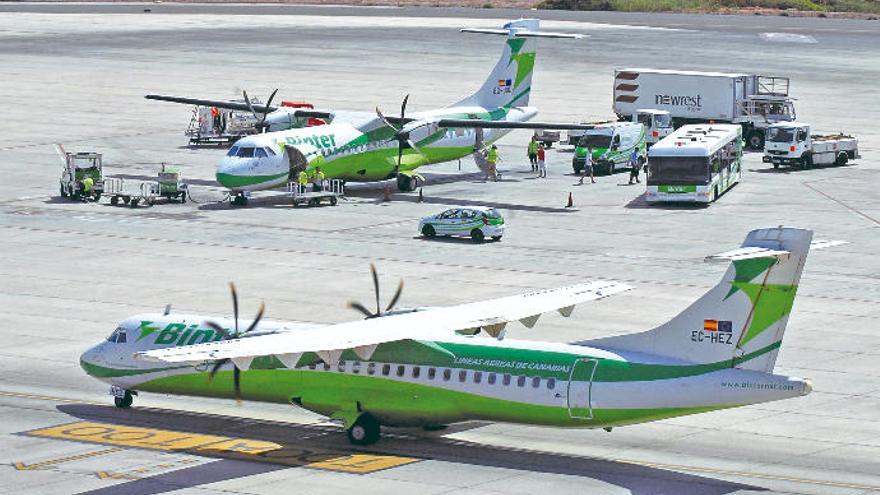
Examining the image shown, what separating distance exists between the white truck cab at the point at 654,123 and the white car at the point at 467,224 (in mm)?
30959

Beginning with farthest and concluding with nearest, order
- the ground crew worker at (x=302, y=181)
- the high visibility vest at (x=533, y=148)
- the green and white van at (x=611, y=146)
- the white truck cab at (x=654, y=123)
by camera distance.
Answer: the white truck cab at (x=654, y=123) → the green and white van at (x=611, y=146) → the high visibility vest at (x=533, y=148) → the ground crew worker at (x=302, y=181)

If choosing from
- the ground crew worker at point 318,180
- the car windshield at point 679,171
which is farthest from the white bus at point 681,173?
the ground crew worker at point 318,180

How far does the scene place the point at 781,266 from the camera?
41031 mm

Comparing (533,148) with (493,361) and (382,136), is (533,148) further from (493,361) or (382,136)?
(493,361)

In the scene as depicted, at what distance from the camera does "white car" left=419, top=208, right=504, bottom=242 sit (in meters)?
75.4

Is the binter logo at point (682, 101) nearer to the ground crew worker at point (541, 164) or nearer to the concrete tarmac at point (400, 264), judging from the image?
the concrete tarmac at point (400, 264)

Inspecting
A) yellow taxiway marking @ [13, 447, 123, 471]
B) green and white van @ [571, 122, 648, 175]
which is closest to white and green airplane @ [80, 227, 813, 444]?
yellow taxiway marking @ [13, 447, 123, 471]

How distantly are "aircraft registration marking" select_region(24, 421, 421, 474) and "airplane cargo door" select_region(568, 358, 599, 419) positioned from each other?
4.42m

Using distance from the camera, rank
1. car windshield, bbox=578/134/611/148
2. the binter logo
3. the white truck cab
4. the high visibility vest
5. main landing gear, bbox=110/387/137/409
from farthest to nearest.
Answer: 1. the binter logo
2. the white truck cab
3. car windshield, bbox=578/134/611/148
4. the high visibility vest
5. main landing gear, bbox=110/387/137/409

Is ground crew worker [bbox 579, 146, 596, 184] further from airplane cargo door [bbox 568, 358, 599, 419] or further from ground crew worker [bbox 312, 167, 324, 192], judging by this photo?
airplane cargo door [bbox 568, 358, 599, 419]

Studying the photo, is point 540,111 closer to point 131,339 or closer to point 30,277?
point 30,277

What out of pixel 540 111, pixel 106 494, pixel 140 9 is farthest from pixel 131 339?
pixel 140 9

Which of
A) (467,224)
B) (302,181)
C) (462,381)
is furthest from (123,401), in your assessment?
(302,181)

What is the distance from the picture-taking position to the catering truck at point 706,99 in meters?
107
